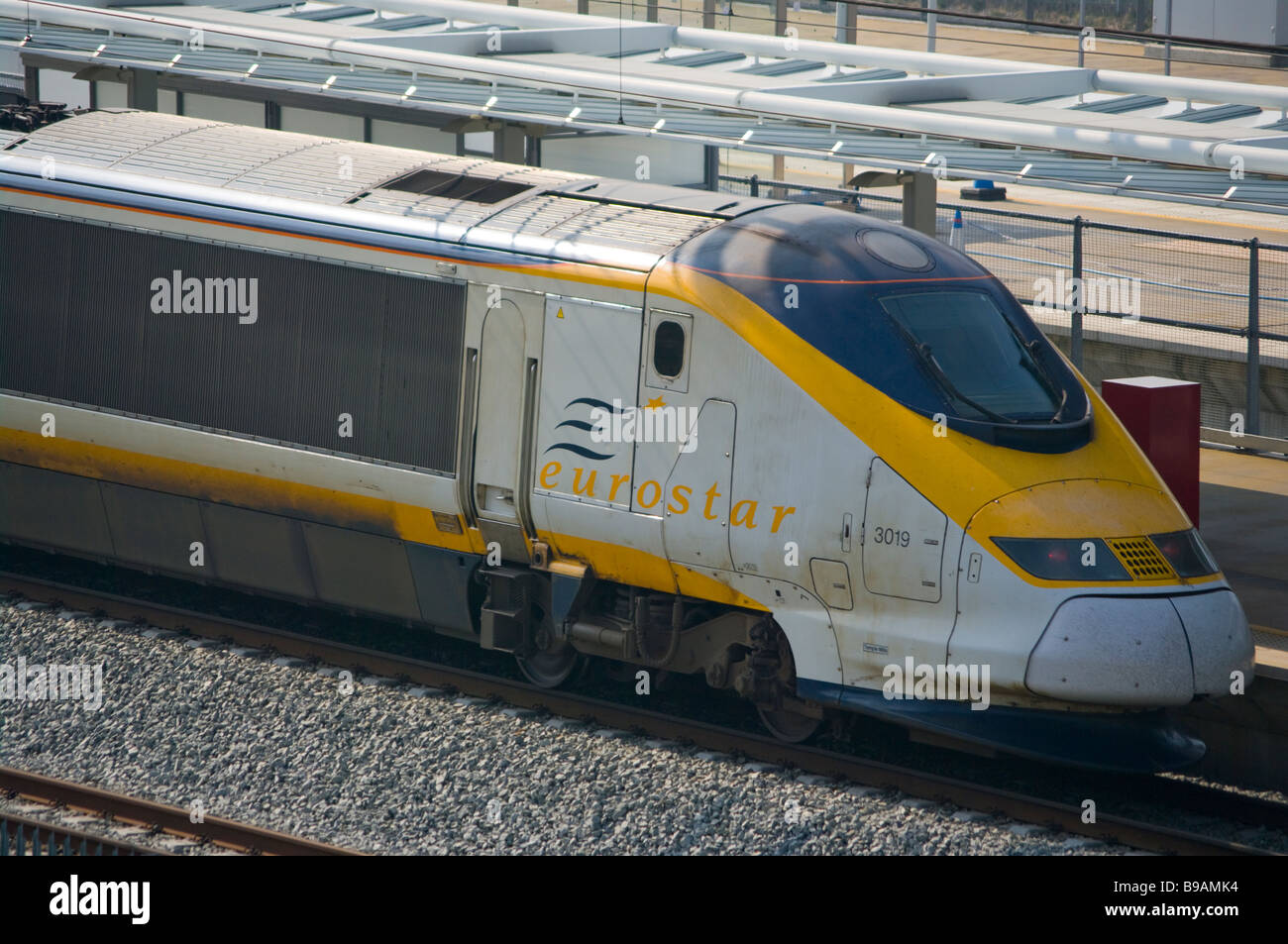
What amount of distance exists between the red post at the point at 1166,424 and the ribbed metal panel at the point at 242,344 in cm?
513

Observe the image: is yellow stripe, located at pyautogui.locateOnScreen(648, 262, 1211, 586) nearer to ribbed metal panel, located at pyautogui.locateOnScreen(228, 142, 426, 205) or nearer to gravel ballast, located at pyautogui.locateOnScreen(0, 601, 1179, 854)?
gravel ballast, located at pyautogui.locateOnScreen(0, 601, 1179, 854)

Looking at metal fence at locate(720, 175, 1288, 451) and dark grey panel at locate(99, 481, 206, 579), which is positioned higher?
metal fence at locate(720, 175, 1288, 451)

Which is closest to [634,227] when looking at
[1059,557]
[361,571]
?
[361,571]

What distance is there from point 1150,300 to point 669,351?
40.8ft

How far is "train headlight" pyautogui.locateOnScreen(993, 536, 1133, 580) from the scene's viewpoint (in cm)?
1023

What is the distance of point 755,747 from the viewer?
1153 cm

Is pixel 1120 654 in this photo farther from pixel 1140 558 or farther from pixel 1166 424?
pixel 1166 424

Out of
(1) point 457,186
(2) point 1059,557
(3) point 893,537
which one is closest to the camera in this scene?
(2) point 1059,557

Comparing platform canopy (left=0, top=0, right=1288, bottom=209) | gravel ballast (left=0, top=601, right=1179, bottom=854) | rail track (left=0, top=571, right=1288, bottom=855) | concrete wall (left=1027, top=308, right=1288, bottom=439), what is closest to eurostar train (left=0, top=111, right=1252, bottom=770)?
rail track (left=0, top=571, right=1288, bottom=855)

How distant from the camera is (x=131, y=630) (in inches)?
540

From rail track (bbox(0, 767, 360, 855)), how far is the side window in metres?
3.57
